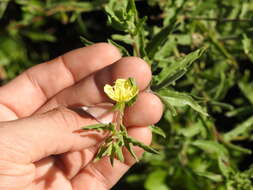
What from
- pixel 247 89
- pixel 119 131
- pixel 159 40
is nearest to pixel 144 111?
pixel 119 131

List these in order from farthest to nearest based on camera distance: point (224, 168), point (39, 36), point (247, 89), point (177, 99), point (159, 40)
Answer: point (39, 36) → point (247, 89) → point (224, 168) → point (159, 40) → point (177, 99)

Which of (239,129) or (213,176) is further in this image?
(239,129)

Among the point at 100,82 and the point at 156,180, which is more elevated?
the point at 100,82

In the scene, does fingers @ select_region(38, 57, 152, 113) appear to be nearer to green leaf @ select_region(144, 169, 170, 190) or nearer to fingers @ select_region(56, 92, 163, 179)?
fingers @ select_region(56, 92, 163, 179)

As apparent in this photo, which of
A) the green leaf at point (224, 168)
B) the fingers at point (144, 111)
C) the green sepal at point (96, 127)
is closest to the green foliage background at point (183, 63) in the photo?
the green leaf at point (224, 168)

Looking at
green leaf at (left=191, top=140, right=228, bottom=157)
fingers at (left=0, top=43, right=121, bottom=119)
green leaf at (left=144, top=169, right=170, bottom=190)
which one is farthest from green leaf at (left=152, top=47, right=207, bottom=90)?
green leaf at (left=144, top=169, right=170, bottom=190)

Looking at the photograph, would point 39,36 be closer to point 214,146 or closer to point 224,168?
point 214,146

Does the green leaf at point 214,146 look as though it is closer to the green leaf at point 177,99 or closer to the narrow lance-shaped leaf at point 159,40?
the green leaf at point 177,99
